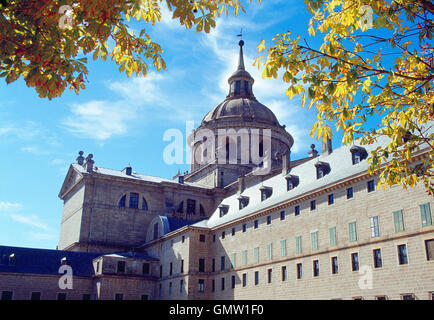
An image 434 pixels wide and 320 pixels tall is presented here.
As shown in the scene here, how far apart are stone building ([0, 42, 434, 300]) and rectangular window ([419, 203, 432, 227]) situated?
0.20 feet

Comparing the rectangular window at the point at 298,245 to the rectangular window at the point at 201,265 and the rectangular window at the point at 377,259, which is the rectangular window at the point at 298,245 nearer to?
the rectangular window at the point at 377,259

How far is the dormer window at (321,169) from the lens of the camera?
35.5 meters

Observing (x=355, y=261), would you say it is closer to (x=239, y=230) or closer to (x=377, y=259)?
(x=377, y=259)

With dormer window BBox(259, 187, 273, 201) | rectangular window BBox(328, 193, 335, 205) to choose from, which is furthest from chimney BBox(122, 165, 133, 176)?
rectangular window BBox(328, 193, 335, 205)

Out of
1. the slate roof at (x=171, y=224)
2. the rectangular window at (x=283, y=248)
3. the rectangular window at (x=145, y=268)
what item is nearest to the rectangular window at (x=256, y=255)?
the rectangular window at (x=283, y=248)

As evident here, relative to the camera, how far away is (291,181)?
39.0m

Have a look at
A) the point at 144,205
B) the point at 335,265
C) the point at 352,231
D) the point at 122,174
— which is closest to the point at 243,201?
the point at 335,265

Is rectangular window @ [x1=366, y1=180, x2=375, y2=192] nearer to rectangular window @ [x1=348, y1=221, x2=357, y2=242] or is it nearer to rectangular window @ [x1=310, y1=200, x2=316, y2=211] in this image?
rectangular window @ [x1=348, y1=221, x2=357, y2=242]

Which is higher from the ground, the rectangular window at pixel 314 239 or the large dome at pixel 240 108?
the large dome at pixel 240 108

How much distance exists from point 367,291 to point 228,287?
54.8ft

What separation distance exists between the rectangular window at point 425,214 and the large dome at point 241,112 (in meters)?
43.1

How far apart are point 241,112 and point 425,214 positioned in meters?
45.4

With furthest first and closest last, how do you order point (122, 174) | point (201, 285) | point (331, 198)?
point (122, 174), point (201, 285), point (331, 198)
